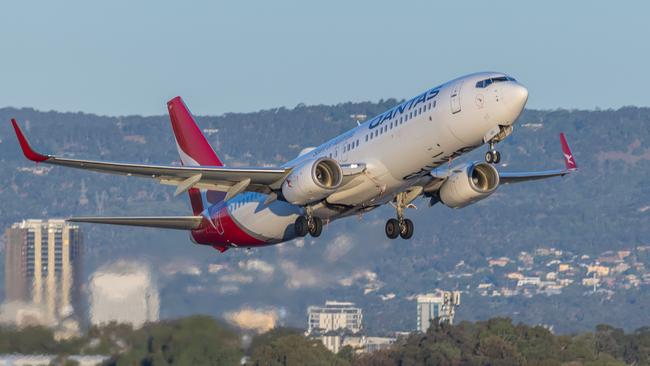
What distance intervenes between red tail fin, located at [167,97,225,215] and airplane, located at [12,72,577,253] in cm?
568

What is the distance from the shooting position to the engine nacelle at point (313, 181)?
5412cm

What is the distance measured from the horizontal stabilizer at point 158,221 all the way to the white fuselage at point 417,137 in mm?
6569

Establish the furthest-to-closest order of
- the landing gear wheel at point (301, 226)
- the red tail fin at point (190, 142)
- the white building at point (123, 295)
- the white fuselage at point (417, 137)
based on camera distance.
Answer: the red tail fin at point (190, 142), the white building at point (123, 295), the landing gear wheel at point (301, 226), the white fuselage at point (417, 137)

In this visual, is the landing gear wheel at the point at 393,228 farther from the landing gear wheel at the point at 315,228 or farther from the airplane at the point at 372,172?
the landing gear wheel at the point at 315,228

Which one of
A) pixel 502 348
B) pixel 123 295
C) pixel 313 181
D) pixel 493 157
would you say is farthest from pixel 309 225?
pixel 502 348

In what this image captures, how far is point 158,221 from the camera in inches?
2413

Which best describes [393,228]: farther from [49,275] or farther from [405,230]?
[49,275]

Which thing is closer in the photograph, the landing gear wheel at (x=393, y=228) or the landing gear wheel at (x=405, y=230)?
the landing gear wheel at (x=405, y=230)

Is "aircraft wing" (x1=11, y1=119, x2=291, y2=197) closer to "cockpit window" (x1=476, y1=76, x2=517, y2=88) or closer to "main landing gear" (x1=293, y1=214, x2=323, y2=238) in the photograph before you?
"main landing gear" (x1=293, y1=214, x2=323, y2=238)

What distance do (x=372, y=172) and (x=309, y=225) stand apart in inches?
146

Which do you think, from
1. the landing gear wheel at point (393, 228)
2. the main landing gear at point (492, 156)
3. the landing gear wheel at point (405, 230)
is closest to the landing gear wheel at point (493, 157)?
the main landing gear at point (492, 156)

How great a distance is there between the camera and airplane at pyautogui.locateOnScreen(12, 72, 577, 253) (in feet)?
170

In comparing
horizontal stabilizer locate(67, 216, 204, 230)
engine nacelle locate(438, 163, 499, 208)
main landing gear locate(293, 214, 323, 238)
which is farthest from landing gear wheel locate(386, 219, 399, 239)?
horizontal stabilizer locate(67, 216, 204, 230)

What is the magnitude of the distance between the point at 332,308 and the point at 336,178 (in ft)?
301
